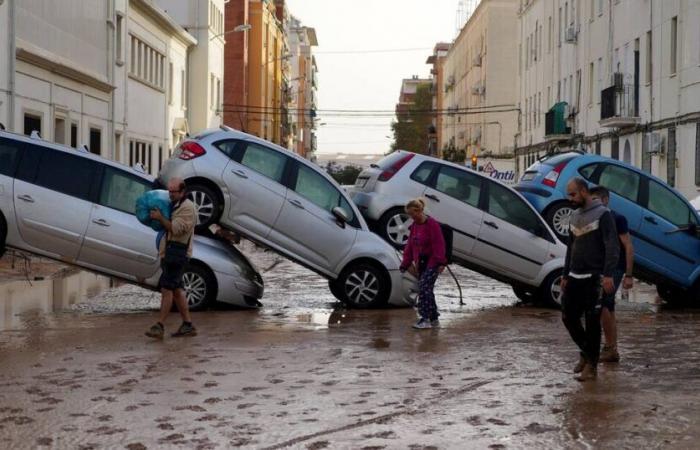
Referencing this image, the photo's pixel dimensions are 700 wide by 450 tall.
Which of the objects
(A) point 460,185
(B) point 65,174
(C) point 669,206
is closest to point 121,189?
(B) point 65,174

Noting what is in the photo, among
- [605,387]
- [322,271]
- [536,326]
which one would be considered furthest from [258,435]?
[322,271]

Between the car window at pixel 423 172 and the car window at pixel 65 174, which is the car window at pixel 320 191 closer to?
the car window at pixel 423 172

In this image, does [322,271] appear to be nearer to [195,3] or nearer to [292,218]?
[292,218]

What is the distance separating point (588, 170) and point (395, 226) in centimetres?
316

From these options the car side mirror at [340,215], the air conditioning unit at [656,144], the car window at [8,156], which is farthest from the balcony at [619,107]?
the car window at [8,156]

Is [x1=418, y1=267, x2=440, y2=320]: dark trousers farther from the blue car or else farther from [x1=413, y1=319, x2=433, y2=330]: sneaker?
the blue car

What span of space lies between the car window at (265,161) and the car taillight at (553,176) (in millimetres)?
4752

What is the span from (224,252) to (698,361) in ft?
20.8

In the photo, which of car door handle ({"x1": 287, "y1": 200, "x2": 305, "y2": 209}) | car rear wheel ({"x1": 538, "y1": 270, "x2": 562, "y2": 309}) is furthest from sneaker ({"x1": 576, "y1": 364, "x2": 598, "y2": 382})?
car rear wheel ({"x1": 538, "y1": 270, "x2": 562, "y2": 309})

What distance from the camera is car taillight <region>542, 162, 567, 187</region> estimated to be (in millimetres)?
20016

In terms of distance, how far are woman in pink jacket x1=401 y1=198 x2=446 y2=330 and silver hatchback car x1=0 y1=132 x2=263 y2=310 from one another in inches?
100

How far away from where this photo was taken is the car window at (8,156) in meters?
15.8

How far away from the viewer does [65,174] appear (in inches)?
629

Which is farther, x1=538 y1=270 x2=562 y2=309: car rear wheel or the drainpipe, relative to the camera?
the drainpipe
